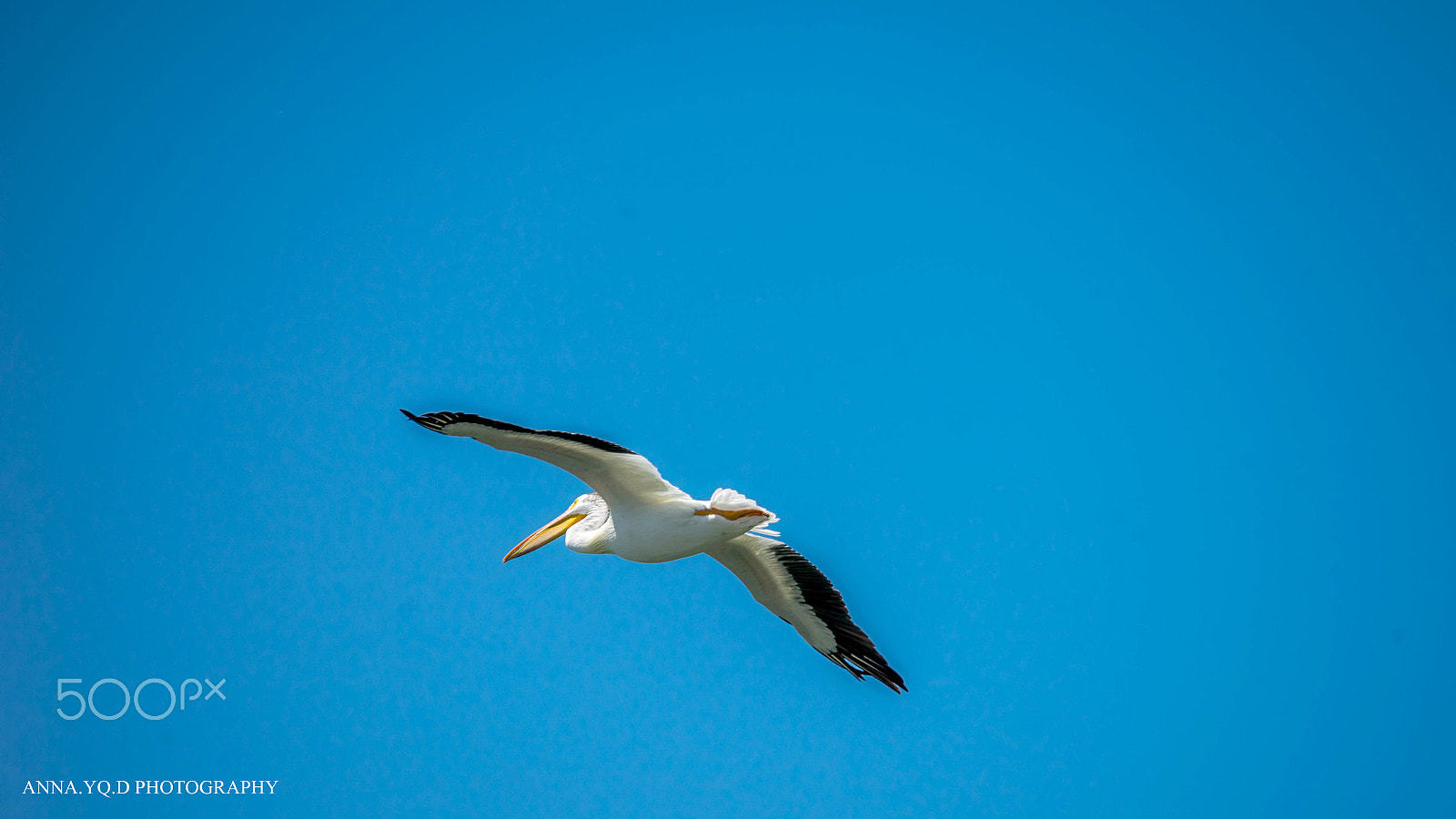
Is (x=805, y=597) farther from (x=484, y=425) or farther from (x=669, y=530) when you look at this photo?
(x=484, y=425)

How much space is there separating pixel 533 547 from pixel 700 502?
207cm

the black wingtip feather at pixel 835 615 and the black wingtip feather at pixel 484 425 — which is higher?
the black wingtip feather at pixel 835 615

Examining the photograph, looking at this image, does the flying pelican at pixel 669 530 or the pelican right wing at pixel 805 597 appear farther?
the pelican right wing at pixel 805 597

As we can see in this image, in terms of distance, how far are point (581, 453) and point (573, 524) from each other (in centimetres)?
215

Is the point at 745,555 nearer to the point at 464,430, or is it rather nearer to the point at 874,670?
the point at 874,670

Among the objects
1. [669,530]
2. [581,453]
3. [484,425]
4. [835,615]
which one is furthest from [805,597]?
[484,425]

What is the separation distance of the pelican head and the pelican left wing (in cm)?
71

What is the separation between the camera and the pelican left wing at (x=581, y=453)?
586 centimetres

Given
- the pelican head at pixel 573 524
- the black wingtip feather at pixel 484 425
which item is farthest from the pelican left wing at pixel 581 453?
the pelican head at pixel 573 524

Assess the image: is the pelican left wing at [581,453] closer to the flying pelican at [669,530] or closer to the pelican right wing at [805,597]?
the flying pelican at [669,530]

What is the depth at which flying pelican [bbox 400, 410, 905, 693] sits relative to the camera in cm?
620

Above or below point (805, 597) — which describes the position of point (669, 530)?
below

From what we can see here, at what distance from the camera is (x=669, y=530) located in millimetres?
7469

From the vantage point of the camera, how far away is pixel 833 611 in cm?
827
